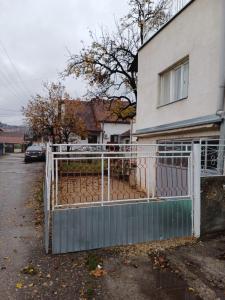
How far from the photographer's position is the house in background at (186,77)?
6.23m

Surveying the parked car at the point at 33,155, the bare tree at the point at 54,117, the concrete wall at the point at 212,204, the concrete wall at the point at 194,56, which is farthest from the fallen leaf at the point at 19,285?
the parked car at the point at 33,155

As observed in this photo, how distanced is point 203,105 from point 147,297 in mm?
4716

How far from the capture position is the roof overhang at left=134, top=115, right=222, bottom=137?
20.0ft

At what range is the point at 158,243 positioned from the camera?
16.4 ft

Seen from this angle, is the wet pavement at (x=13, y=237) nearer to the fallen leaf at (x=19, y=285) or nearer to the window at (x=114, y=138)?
the fallen leaf at (x=19, y=285)

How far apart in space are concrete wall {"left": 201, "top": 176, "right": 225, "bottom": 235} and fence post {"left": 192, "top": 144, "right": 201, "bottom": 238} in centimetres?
10

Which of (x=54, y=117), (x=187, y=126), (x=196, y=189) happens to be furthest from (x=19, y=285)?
(x=54, y=117)

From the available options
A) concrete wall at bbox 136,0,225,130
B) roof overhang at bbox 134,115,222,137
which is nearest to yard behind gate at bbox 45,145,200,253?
roof overhang at bbox 134,115,222,137

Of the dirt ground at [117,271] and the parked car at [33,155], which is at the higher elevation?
the parked car at [33,155]

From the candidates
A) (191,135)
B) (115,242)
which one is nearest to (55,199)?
(115,242)

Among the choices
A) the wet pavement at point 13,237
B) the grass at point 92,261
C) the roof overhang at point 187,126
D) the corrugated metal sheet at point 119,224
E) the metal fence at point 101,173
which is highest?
the roof overhang at point 187,126

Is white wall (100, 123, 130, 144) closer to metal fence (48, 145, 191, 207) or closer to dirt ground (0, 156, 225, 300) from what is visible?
metal fence (48, 145, 191, 207)

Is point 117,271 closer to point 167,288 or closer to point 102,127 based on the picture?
point 167,288

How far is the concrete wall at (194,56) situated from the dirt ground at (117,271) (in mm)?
3327
